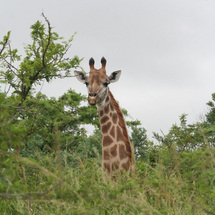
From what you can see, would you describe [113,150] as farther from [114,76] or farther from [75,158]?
[114,76]

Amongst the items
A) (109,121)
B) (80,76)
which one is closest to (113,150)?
(109,121)

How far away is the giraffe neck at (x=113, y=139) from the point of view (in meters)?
6.41

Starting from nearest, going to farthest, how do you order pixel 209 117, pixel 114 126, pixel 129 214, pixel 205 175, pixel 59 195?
pixel 59 195 → pixel 205 175 → pixel 129 214 → pixel 114 126 → pixel 209 117

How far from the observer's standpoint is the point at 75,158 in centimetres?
629

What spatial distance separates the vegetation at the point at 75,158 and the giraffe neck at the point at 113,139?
0.90 feet

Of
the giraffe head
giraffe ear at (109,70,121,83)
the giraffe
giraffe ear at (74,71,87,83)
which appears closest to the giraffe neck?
the giraffe

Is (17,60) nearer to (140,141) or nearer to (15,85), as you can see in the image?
(15,85)

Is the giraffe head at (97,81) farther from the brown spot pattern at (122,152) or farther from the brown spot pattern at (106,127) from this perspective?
the brown spot pattern at (122,152)

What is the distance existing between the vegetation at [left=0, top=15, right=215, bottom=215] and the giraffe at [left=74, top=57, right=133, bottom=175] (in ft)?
0.97

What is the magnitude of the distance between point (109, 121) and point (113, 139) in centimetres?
42

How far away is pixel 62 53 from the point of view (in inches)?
378

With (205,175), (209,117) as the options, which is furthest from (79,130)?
(205,175)

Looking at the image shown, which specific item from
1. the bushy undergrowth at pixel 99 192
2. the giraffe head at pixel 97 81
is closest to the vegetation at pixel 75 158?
the bushy undergrowth at pixel 99 192

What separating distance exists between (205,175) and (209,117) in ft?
48.8
